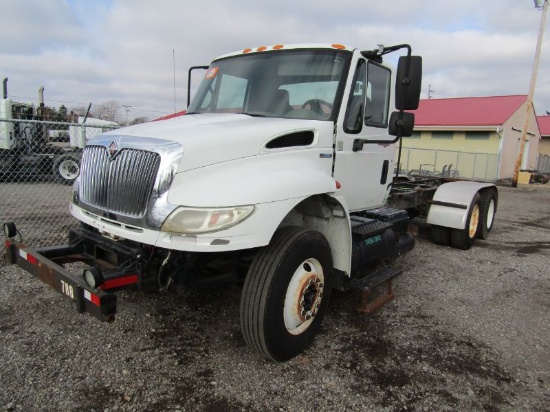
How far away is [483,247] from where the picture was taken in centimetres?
730

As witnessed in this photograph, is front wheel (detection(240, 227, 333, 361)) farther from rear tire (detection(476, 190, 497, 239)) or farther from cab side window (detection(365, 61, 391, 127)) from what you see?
rear tire (detection(476, 190, 497, 239))

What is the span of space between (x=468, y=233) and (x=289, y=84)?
4512 mm

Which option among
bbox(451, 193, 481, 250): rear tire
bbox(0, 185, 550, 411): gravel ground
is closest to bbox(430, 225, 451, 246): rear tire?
bbox(451, 193, 481, 250): rear tire

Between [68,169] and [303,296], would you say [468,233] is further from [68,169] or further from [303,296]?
[68,169]

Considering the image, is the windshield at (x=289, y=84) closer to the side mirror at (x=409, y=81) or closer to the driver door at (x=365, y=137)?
the driver door at (x=365, y=137)

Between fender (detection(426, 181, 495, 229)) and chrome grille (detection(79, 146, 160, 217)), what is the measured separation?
542cm

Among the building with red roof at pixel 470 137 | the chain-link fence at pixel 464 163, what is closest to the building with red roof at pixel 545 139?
the building with red roof at pixel 470 137

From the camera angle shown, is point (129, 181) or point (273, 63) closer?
point (129, 181)

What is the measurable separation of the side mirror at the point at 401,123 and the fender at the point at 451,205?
3.38m

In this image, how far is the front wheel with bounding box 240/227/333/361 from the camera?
2967mm

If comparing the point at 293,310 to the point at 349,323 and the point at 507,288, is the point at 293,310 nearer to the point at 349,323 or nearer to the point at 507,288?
the point at 349,323

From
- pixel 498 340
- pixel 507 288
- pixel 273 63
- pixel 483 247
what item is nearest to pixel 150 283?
pixel 273 63

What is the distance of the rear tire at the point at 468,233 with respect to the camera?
677 cm

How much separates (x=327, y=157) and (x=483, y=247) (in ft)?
16.1
